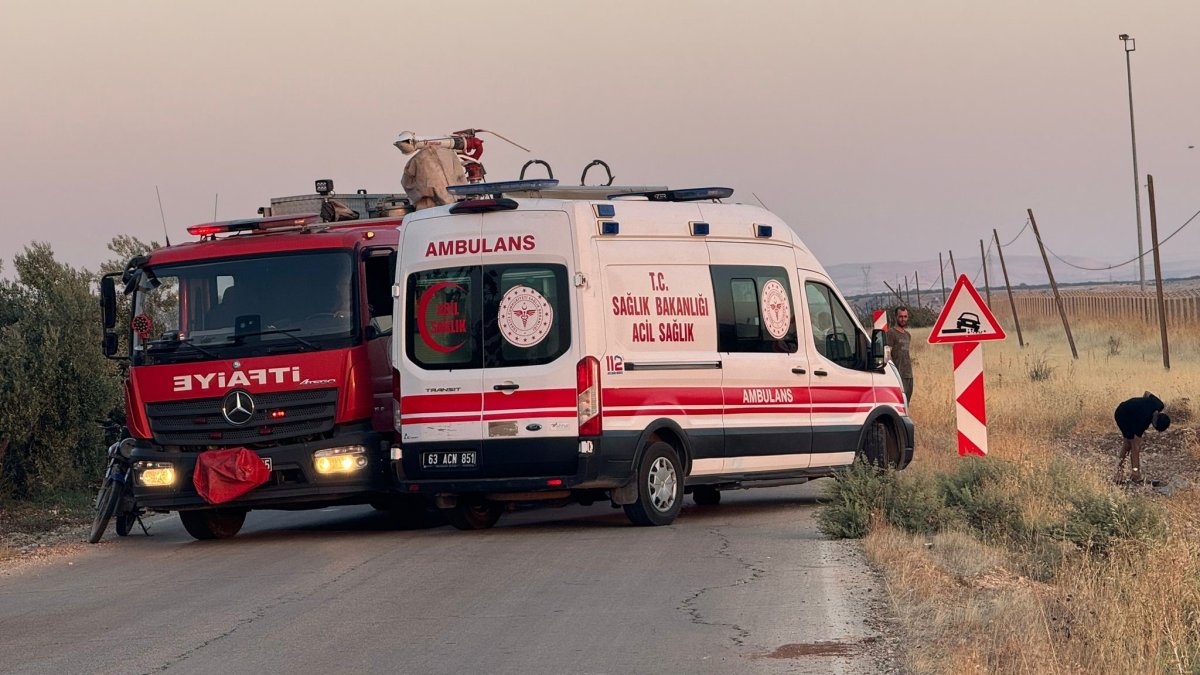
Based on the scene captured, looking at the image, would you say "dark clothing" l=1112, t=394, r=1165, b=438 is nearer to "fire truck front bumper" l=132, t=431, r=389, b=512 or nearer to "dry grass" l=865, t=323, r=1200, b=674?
"dry grass" l=865, t=323, r=1200, b=674

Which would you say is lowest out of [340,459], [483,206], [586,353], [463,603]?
[463,603]

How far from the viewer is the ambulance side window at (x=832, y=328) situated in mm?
15758

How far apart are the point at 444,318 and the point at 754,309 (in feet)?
9.74

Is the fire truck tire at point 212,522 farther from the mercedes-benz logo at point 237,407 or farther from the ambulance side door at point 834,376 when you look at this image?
the ambulance side door at point 834,376

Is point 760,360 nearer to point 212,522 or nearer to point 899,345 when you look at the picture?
point 212,522

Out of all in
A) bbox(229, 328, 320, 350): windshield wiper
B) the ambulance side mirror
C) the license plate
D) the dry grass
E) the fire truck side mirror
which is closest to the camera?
the dry grass

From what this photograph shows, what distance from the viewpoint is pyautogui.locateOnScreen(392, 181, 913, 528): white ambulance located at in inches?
528

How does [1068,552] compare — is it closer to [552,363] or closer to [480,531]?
[552,363]

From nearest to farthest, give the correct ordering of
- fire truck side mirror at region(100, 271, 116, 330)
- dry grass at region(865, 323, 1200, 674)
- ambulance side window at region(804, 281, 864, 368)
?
dry grass at region(865, 323, 1200, 674), fire truck side mirror at region(100, 271, 116, 330), ambulance side window at region(804, 281, 864, 368)

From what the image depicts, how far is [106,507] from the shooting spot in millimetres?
15219

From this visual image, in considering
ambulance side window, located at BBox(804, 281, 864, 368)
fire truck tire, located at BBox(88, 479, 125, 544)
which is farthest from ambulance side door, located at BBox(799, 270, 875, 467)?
fire truck tire, located at BBox(88, 479, 125, 544)

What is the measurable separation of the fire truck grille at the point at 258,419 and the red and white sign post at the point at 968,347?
238 inches

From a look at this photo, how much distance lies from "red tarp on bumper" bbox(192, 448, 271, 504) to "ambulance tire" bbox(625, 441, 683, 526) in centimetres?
320

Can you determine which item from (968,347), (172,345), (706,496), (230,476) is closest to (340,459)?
(230,476)
